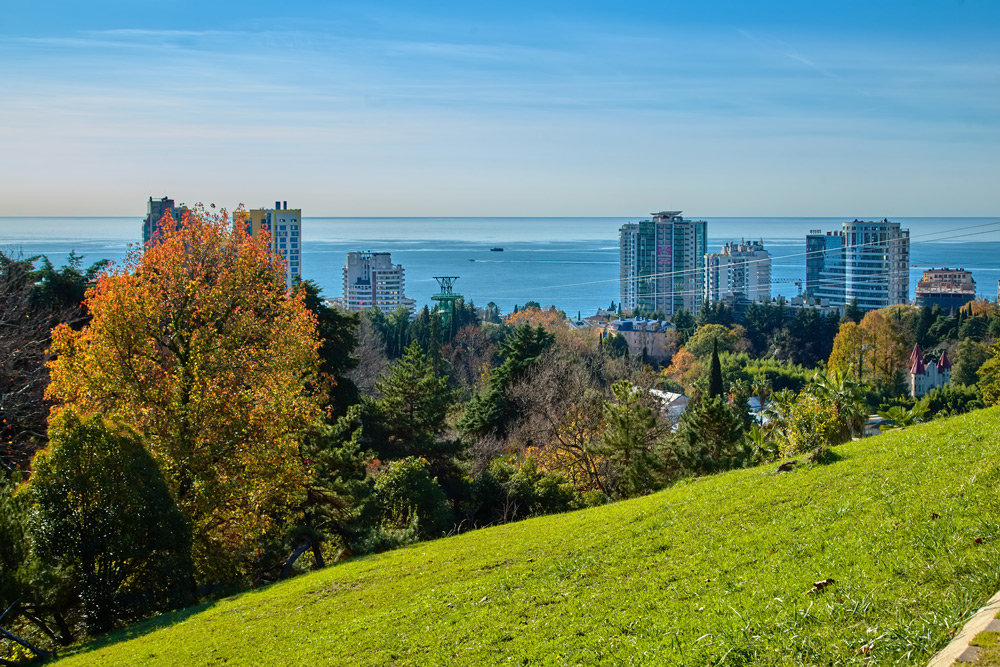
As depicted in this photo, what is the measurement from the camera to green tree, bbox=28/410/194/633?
1079 cm

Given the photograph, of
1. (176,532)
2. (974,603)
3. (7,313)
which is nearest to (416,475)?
(176,532)

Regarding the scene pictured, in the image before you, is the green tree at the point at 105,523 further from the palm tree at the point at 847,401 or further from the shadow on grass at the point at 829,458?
the palm tree at the point at 847,401

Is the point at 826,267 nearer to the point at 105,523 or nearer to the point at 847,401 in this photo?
the point at 847,401

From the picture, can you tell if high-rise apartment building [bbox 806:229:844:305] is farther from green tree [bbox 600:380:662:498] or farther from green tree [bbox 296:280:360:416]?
green tree [bbox 600:380:662:498]

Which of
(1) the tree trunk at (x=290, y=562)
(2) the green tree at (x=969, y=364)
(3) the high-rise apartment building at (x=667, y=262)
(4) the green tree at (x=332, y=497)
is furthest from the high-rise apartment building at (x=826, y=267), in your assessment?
(1) the tree trunk at (x=290, y=562)

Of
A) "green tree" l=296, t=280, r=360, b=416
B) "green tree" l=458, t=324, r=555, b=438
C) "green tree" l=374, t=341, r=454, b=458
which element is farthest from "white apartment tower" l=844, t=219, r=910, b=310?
"green tree" l=374, t=341, r=454, b=458

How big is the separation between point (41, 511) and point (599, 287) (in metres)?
166

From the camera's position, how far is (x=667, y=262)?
13238 centimetres

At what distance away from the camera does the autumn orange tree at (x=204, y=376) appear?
13531mm

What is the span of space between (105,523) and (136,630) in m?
1.65

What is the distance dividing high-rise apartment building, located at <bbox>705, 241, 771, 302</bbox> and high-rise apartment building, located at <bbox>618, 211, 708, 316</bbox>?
1.82 m

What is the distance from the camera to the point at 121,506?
36.6ft

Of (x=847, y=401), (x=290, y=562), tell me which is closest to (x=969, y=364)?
(x=847, y=401)

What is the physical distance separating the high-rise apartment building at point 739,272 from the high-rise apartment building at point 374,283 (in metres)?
50.4
